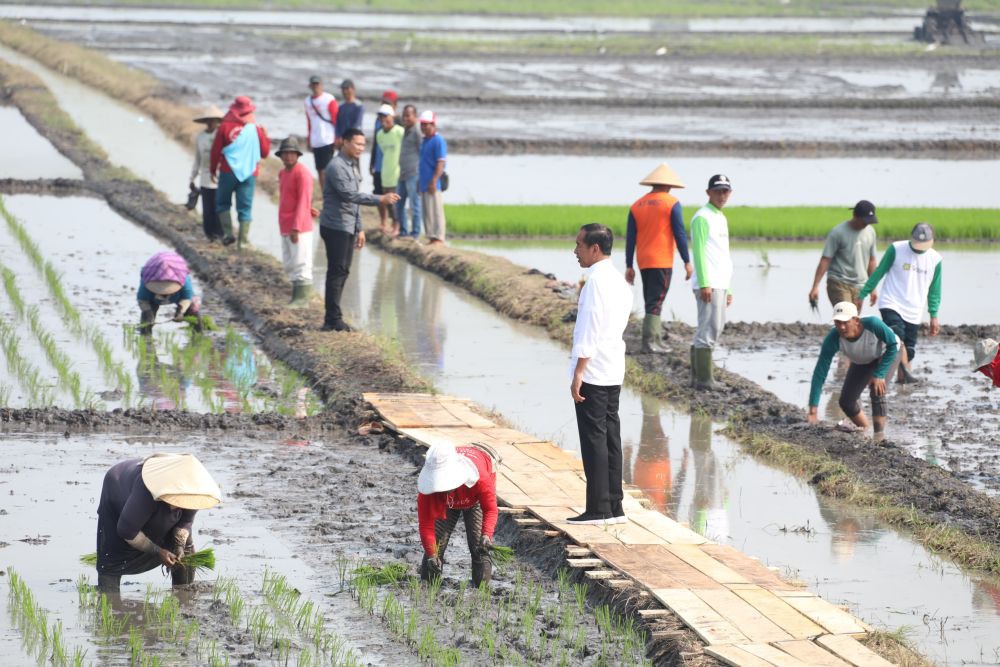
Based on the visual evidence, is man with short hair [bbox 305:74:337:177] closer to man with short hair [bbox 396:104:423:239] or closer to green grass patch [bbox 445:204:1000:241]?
green grass patch [bbox 445:204:1000:241]

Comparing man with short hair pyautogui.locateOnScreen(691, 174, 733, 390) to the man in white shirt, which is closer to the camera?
the man in white shirt

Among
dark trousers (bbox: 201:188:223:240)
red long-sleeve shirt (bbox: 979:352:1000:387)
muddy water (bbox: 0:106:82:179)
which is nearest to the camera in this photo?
red long-sleeve shirt (bbox: 979:352:1000:387)

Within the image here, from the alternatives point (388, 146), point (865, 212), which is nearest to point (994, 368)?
point (865, 212)

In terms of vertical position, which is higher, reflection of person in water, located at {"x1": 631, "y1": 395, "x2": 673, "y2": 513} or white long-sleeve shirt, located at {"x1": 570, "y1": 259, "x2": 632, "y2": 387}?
white long-sleeve shirt, located at {"x1": 570, "y1": 259, "x2": 632, "y2": 387}

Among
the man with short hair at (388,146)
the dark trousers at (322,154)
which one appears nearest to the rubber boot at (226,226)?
the man with short hair at (388,146)

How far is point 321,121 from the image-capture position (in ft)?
61.5

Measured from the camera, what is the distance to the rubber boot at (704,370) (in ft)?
36.7

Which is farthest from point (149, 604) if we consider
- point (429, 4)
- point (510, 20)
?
point (429, 4)

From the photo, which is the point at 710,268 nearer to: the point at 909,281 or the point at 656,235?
the point at 656,235

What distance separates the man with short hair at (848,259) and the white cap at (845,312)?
2330 millimetres

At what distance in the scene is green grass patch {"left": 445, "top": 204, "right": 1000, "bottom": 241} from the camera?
19.1 metres

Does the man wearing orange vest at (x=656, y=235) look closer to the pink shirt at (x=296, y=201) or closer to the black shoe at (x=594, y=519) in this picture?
the pink shirt at (x=296, y=201)

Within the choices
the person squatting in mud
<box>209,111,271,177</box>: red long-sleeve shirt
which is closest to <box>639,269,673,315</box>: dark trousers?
<box>209,111,271,177</box>: red long-sleeve shirt

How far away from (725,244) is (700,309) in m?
0.50
